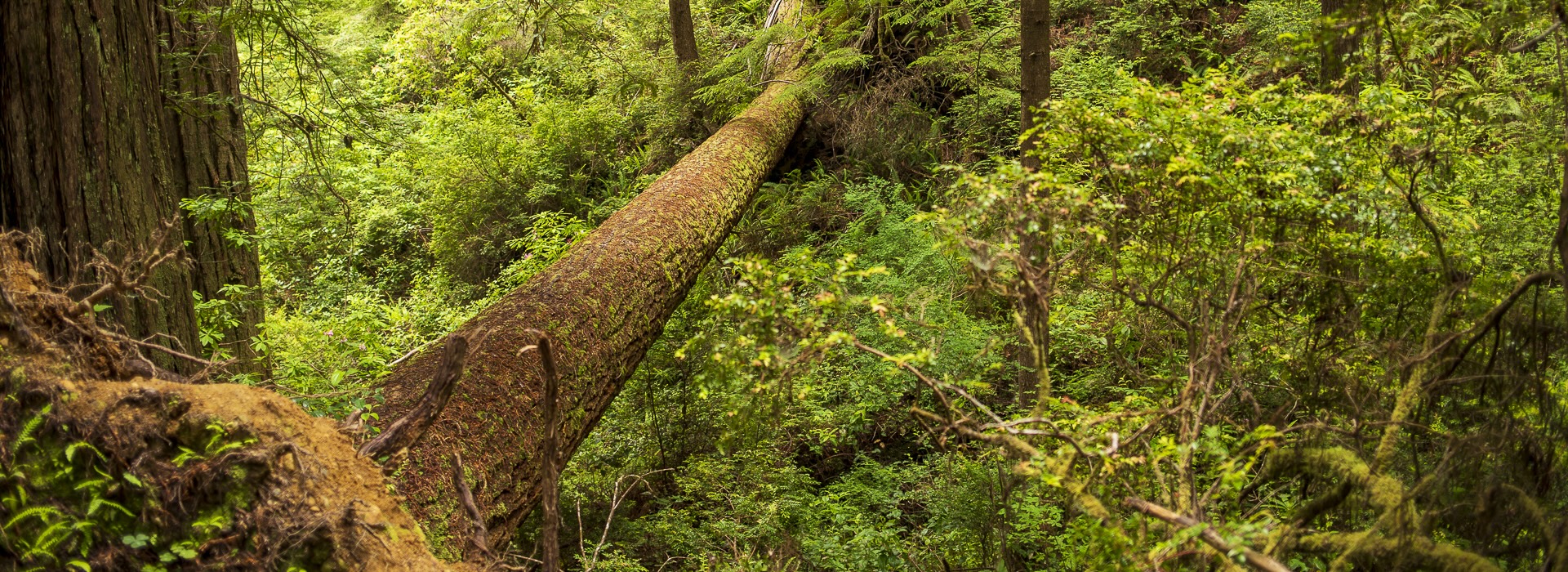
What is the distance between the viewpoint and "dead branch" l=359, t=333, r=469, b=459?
3354mm

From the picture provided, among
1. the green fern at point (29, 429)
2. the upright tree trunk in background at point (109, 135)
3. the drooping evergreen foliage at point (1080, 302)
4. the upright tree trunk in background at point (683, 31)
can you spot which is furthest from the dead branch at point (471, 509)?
the upright tree trunk in background at point (683, 31)

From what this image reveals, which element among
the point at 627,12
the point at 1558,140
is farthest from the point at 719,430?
the point at 627,12

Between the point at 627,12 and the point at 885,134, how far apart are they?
5267mm

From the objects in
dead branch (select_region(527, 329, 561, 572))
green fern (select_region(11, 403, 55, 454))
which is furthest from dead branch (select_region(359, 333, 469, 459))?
green fern (select_region(11, 403, 55, 454))

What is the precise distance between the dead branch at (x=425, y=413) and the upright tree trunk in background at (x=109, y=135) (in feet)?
3.87

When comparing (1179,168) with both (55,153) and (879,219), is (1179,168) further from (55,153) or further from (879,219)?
(879,219)

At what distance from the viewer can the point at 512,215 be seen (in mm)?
11148

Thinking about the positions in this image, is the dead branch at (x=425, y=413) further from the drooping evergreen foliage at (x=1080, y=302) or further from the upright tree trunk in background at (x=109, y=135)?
the upright tree trunk in background at (x=109, y=135)

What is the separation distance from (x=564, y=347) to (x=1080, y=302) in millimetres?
4158

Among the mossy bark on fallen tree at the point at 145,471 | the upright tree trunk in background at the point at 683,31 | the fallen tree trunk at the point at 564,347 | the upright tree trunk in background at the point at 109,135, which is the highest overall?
the upright tree trunk in background at the point at 683,31

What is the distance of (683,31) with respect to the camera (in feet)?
37.3

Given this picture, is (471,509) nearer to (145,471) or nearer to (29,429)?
(145,471)

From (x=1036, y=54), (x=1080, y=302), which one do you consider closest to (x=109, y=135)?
(x=1036, y=54)

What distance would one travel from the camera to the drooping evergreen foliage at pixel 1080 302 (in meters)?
3.20
